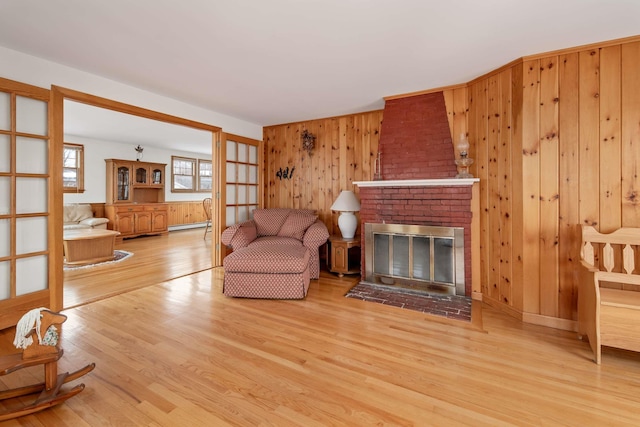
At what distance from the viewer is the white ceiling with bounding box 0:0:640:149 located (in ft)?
5.81

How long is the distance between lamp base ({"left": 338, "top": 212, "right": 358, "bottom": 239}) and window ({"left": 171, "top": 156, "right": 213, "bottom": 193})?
20.3ft

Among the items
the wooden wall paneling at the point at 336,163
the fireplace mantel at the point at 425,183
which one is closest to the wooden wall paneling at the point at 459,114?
the fireplace mantel at the point at 425,183

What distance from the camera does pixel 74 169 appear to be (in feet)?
20.2

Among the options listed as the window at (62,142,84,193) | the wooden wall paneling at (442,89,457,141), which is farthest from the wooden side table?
the window at (62,142,84,193)

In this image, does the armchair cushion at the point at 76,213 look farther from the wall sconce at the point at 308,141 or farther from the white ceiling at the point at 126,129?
the wall sconce at the point at 308,141

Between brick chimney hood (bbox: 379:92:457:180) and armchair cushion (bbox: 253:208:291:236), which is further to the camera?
armchair cushion (bbox: 253:208:291:236)

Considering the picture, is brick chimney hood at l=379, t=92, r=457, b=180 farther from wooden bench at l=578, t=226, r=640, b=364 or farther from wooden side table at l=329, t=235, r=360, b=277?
wooden bench at l=578, t=226, r=640, b=364

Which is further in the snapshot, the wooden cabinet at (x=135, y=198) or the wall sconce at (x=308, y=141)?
the wooden cabinet at (x=135, y=198)

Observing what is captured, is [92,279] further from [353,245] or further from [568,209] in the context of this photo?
[568,209]

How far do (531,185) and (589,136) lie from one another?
0.52m

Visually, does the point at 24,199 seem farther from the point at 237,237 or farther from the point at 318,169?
the point at 318,169

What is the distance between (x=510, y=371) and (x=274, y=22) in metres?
2.72

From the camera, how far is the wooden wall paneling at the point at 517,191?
244 centimetres

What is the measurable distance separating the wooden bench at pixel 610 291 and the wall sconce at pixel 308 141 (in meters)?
3.28
